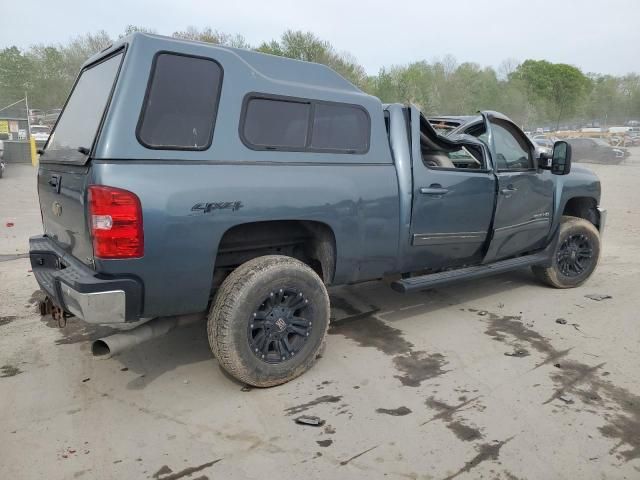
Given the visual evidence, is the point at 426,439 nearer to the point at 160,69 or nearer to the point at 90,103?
the point at 160,69

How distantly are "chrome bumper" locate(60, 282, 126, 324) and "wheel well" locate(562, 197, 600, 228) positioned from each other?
4.96 metres

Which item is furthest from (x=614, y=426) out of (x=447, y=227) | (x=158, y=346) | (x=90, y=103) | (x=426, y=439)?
(x=90, y=103)

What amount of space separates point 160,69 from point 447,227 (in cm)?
254

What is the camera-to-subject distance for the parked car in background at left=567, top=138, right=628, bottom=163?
2698 centimetres

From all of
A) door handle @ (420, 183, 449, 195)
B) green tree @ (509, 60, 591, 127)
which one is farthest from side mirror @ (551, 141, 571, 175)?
green tree @ (509, 60, 591, 127)

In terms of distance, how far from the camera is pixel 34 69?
4159 cm

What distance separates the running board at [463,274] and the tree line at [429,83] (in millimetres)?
30985

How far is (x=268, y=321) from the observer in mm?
3256

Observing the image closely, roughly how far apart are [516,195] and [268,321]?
2804 millimetres

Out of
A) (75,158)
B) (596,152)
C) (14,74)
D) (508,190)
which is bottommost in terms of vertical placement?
(508,190)

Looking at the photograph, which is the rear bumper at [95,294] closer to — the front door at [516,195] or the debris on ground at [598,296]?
the front door at [516,195]

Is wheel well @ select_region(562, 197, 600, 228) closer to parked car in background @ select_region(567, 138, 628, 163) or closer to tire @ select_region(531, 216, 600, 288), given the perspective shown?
tire @ select_region(531, 216, 600, 288)

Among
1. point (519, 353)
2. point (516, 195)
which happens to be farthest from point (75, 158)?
point (516, 195)

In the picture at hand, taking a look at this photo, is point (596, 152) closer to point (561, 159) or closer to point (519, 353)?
point (561, 159)
